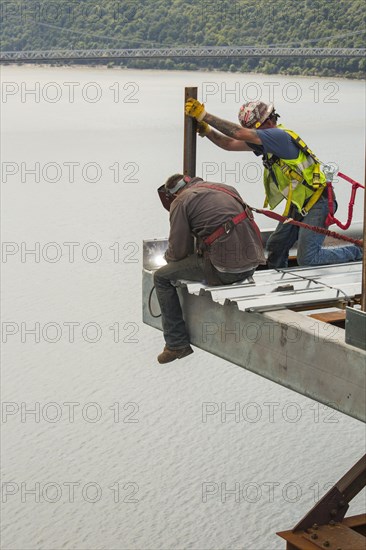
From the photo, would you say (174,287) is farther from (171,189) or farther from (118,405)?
(118,405)

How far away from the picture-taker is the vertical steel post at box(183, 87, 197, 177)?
8.26 meters

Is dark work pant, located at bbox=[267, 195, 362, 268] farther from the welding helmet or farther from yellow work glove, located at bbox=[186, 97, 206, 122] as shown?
yellow work glove, located at bbox=[186, 97, 206, 122]

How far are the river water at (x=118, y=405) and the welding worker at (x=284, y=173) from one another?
12.0 metres

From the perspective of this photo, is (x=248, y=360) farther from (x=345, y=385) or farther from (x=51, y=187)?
(x=51, y=187)

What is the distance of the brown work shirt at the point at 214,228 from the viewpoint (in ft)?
27.0

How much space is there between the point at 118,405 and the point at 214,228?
2136cm

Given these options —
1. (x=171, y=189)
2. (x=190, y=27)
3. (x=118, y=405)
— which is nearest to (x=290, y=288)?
(x=171, y=189)

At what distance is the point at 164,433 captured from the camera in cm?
2739

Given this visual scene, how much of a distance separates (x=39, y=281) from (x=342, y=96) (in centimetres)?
3928

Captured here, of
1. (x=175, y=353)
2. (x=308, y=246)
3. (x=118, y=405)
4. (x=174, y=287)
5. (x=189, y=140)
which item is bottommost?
(x=118, y=405)

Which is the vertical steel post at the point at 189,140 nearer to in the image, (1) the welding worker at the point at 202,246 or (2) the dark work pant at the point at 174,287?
(1) the welding worker at the point at 202,246

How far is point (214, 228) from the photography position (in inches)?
325

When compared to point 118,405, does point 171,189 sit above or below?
above

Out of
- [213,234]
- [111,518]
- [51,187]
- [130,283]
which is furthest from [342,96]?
[213,234]
